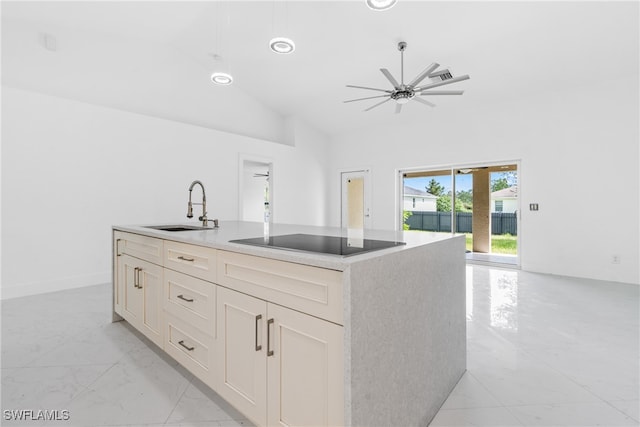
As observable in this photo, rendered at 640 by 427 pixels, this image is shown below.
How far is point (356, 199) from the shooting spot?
23.0 ft

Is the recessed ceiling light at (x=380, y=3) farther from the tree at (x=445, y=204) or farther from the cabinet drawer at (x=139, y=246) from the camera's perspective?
the tree at (x=445, y=204)

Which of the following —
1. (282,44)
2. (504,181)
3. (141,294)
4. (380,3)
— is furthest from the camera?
(504,181)

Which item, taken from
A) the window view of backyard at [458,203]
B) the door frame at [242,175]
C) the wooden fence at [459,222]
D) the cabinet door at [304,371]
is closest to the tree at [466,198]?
the window view of backyard at [458,203]

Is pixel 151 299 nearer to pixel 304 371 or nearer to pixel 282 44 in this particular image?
pixel 304 371

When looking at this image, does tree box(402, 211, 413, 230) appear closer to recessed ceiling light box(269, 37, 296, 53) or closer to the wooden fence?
the wooden fence

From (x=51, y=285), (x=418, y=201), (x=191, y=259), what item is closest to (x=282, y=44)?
(x=191, y=259)

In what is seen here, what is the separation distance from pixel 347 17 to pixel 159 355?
13.4 feet

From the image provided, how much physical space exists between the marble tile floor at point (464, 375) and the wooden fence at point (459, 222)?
8.55 ft

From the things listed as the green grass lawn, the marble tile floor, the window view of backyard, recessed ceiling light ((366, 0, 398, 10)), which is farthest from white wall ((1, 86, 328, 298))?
the green grass lawn

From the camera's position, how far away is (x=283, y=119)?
6.91 metres

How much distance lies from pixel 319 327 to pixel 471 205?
18.5ft

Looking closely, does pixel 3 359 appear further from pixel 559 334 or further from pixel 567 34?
pixel 567 34

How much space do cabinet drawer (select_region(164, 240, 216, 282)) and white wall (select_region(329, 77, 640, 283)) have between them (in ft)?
16.1

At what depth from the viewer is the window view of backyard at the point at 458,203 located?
216 inches
